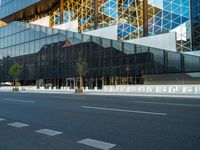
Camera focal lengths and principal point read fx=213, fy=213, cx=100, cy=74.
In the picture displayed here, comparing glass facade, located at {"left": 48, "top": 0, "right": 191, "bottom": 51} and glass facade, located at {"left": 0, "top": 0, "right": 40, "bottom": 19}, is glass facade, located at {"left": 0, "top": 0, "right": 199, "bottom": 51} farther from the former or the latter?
glass facade, located at {"left": 0, "top": 0, "right": 40, "bottom": 19}

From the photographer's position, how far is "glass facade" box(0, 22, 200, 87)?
101ft

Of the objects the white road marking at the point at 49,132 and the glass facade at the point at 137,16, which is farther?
the glass facade at the point at 137,16

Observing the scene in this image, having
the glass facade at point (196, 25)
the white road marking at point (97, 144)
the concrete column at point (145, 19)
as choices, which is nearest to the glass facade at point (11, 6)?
the concrete column at point (145, 19)

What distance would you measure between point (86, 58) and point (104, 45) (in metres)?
4.66

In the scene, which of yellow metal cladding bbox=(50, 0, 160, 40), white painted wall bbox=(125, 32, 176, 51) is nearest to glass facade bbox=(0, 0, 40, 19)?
yellow metal cladding bbox=(50, 0, 160, 40)

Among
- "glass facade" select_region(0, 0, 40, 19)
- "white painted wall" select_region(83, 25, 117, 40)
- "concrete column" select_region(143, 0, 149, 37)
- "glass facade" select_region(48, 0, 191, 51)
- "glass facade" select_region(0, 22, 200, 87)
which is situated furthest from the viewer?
"glass facade" select_region(0, 0, 40, 19)

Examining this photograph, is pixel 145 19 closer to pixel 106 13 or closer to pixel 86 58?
pixel 106 13

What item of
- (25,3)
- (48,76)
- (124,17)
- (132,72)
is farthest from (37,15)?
(132,72)

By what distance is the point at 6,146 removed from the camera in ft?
16.4

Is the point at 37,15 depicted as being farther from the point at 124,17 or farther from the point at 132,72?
the point at 132,72

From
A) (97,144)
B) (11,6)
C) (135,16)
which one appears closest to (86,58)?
(135,16)

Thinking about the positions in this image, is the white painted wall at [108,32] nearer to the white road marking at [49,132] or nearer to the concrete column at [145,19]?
the concrete column at [145,19]

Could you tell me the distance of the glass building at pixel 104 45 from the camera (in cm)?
3194

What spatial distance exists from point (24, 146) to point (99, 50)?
34103 mm
